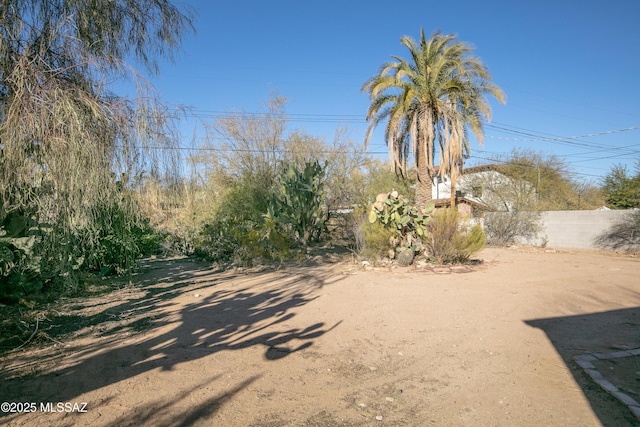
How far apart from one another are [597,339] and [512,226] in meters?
18.6

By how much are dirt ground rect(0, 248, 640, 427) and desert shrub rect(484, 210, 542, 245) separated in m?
13.9

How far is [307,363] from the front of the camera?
4.59 m

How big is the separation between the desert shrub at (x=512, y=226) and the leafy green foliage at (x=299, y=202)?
12.0m

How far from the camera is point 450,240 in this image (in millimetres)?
12414

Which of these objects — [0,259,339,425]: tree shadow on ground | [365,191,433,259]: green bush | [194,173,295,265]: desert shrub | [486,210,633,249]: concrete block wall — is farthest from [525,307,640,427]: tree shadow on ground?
[486,210,633,249]: concrete block wall

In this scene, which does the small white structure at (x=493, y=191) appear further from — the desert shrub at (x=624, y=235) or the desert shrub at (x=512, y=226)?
the desert shrub at (x=624, y=235)

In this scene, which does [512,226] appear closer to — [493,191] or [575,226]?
[575,226]

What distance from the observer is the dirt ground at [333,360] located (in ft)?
11.1

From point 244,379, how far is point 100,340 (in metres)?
2.42

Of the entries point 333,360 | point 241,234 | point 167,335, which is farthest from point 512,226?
point 167,335

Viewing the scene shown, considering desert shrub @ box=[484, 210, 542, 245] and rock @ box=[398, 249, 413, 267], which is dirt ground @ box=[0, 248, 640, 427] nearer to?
rock @ box=[398, 249, 413, 267]

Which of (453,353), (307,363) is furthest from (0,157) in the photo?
(453,353)

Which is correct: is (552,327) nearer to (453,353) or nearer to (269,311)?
(453,353)

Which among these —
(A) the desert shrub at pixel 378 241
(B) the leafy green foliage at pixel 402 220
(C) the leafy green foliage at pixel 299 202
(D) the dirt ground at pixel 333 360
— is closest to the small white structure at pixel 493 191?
(C) the leafy green foliage at pixel 299 202
